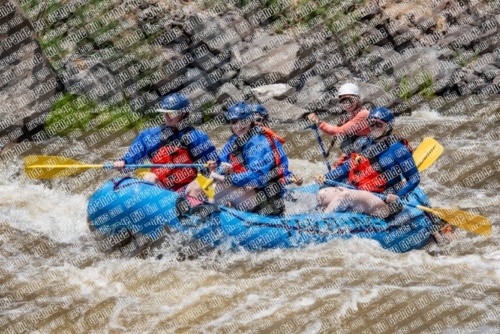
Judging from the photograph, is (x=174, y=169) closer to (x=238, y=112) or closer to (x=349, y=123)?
(x=238, y=112)

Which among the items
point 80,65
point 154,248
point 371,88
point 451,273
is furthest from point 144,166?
point 371,88

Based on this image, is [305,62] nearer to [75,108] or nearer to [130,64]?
[130,64]

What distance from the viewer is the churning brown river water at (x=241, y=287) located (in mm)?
4711

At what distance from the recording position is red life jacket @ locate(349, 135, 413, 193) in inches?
239

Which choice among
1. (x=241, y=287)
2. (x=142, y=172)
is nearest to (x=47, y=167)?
(x=142, y=172)

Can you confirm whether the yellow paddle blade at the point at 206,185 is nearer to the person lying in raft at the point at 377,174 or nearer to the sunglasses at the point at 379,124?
the person lying in raft at the point at 377,174

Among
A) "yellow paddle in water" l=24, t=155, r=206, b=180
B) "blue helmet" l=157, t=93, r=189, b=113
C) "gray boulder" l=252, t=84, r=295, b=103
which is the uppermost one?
"gray boulder" l=252, t=84, r=295, b=103

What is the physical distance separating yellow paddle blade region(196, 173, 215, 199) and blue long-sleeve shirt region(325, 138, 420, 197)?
4.93 ft

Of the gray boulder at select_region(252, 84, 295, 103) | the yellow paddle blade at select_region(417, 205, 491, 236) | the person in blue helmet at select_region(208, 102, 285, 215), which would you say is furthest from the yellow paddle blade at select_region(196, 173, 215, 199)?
Answer: the gray boulder at select_region(252, 84, 295, 103)

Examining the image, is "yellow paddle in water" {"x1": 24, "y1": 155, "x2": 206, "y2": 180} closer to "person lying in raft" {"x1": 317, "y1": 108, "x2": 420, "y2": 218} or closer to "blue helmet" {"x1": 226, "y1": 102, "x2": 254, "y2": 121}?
"blue helmet" {"x1": 226, "y1": 102, "x2": 254, "y2": 121}

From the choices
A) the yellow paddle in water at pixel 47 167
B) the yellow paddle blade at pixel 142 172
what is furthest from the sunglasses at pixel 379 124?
the yellow paddle in water at pixel 47 167

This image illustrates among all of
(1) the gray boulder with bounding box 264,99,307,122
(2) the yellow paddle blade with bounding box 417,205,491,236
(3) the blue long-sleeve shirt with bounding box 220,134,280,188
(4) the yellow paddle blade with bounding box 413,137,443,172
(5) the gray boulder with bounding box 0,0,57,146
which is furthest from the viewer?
(1) the gray boulder with bounding box 264,99,307,122

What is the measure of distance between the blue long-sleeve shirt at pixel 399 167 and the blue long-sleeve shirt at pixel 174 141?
58.9 inches

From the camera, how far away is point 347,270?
5.55 m
